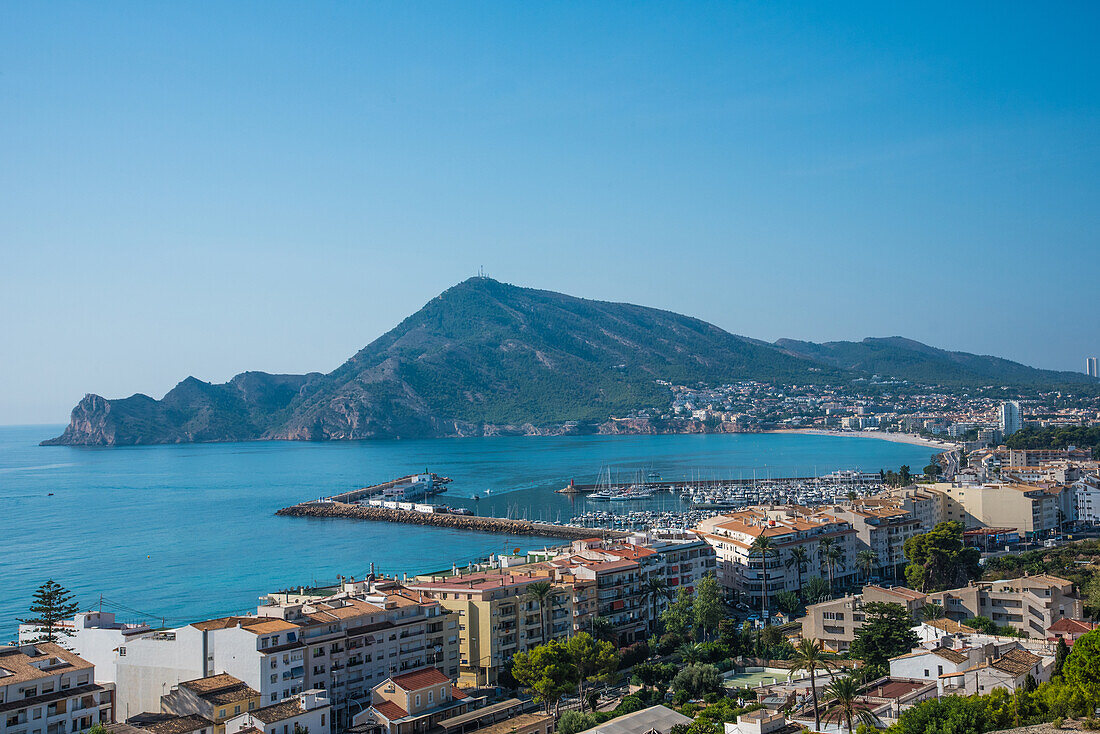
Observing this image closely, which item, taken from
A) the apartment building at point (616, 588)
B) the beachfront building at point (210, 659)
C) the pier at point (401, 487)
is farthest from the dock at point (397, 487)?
the beachfront building at point (210, 659)

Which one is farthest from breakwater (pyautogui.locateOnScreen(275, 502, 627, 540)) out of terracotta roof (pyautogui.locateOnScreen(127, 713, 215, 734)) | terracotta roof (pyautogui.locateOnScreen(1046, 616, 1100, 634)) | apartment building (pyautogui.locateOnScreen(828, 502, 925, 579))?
terracotta roof (pyautogui.locateOnScreen(127, 713, 215, 734))

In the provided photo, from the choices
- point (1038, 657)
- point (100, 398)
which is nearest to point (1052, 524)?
point (1038, 657)

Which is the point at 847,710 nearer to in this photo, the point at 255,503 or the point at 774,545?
the point at 774,545

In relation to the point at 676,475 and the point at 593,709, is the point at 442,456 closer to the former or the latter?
the point at 676,475

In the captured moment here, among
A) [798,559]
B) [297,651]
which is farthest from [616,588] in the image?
[297,651]

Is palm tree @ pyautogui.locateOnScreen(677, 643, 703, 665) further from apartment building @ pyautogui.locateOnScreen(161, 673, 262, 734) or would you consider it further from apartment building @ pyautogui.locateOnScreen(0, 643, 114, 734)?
apartment building @ pyautogui.locateOnScreen(0, 643, 114, 734)
